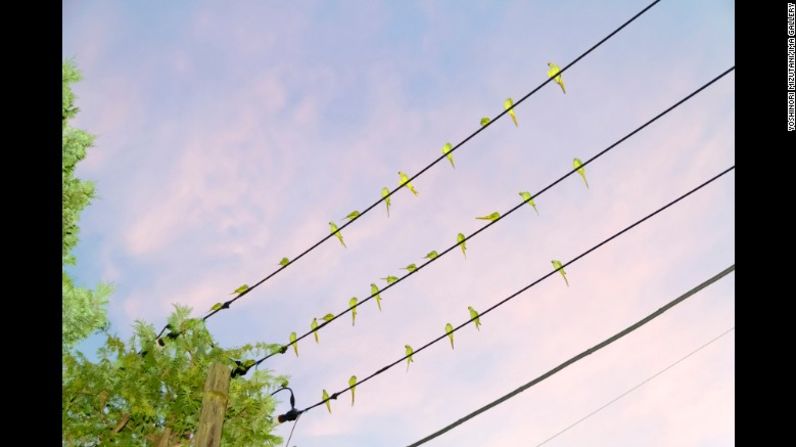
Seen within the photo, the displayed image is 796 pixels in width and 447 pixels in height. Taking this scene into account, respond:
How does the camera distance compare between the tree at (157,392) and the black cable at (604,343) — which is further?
the tree at (157,392)

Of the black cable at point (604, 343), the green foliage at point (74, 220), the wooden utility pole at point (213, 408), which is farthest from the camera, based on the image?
the green foliage at point (74, 220)

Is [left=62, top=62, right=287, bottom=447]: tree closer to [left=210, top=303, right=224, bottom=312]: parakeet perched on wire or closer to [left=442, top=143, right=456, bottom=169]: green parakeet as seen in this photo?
[left=210, top=303, right=224, bottom=312]: parakeet perched on wire

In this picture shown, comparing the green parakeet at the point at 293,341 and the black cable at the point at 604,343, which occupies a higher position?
the green parakeet at the point at 293,341

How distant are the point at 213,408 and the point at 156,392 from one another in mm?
2800

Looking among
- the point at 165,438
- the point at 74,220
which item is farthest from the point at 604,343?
the point at 74,220

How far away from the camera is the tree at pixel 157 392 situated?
7.81m

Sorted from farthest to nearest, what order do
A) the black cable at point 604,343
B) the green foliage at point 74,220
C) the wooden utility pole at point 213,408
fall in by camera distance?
the green foliage at point 74,220, the wooden utility pole at point 213,408, the black cable at point 604,343

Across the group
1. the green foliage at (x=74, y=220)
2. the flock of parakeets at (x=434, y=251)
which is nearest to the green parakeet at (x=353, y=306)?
the flock of parakeets at (x=434, y=251)

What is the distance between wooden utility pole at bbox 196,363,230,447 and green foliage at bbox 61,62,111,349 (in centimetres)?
529

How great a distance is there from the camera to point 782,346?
2.55m

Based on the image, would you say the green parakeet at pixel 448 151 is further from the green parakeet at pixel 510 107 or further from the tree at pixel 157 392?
the tree at pixel 157 392

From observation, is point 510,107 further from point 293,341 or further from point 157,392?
point 157,392
